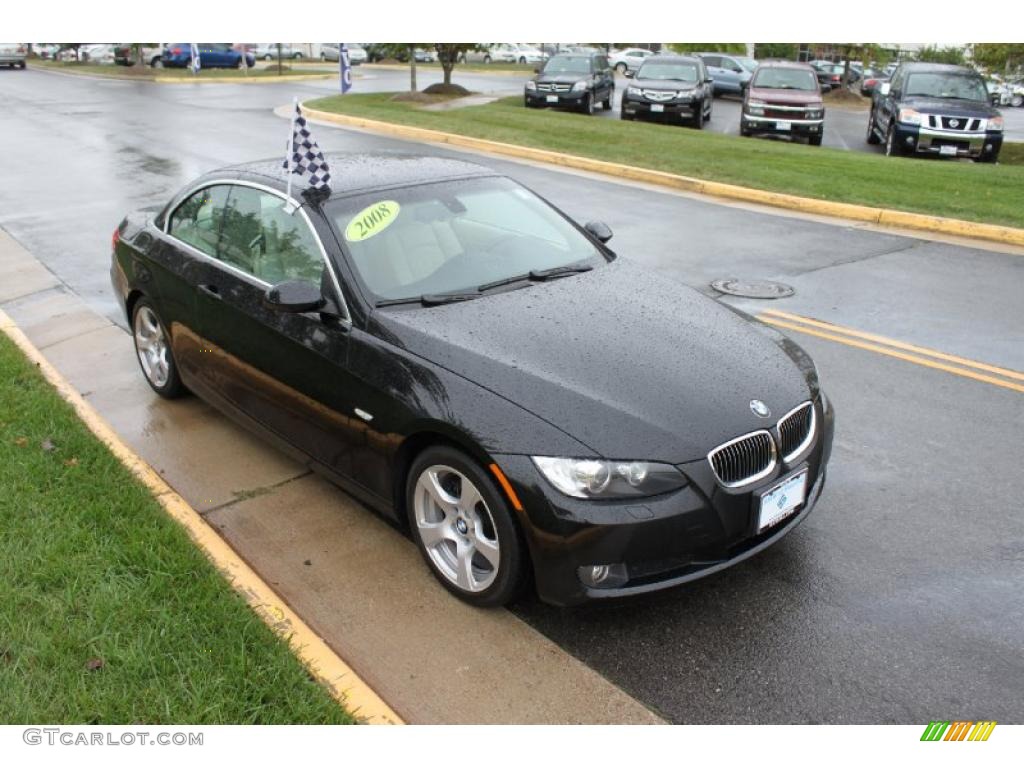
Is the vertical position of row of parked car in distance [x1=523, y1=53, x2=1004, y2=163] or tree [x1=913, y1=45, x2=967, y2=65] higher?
tree [x1=913, y1=45, x2=967, y2=65]

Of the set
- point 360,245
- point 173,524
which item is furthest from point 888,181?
point 173,524

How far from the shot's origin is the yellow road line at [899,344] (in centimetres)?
617

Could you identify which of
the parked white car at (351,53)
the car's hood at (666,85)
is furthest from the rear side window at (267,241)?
the parked white car at (351,53)

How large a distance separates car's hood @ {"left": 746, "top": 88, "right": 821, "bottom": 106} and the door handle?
1714 centimetres

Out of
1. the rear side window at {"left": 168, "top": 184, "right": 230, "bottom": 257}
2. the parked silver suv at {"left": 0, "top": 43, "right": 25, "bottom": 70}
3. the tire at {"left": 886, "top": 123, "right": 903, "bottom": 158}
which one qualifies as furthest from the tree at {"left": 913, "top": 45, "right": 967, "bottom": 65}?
the parked silver suv at {"left": 0, "top": 43, "right": 25, "bottom": 70}

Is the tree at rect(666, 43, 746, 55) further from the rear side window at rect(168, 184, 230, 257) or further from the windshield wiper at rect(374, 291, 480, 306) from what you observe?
the windshield wiper at rect(374, 291, 480, 306)

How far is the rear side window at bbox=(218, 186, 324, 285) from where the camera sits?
4414 millimetres

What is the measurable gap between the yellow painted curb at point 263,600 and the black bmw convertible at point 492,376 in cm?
56

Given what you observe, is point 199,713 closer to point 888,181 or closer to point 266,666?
point 266,666

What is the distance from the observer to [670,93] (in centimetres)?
2169

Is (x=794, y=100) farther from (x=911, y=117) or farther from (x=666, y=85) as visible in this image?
(x=666, y=85)

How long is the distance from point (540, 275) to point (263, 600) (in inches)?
78.5

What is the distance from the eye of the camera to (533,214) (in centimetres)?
504
